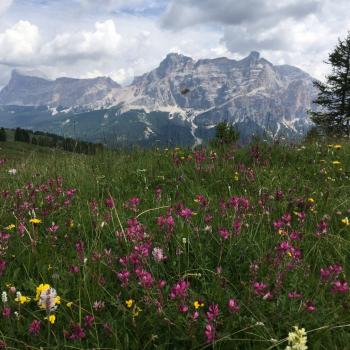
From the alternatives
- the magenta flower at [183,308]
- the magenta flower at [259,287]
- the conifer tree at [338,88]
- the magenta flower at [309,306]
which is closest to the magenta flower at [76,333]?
the magenta flower at [183,308]

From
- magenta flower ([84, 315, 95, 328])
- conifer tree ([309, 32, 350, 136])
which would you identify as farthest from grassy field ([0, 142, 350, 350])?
conifer tree ([309, 32, 350, 136])

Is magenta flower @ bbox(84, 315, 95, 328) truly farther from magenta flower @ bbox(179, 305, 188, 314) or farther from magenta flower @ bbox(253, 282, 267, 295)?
magenta flower @ bbox(253, 282, 267, 295)

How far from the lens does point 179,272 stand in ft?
9.86

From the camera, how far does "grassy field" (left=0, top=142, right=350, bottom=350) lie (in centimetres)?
254

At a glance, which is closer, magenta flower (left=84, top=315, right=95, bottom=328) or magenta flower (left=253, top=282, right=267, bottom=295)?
magenta flower (left=84, top=315, right=95, bottom=328)

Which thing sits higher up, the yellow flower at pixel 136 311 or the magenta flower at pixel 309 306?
the magenta flower at pixel 309 306

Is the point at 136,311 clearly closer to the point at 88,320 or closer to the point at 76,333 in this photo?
the point at 88,320

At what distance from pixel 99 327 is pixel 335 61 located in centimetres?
5119

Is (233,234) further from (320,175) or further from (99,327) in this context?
(320,175)

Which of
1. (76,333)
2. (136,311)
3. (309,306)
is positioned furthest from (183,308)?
(309,306)

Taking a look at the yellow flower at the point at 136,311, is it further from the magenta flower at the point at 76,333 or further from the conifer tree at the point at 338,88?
the conifer tree at the point at 338,88

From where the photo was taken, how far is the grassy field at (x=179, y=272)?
2.54 metres

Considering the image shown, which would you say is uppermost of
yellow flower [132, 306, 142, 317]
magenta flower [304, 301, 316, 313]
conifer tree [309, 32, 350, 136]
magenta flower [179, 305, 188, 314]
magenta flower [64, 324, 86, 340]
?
conifer tree [309, 32, 350, 136]

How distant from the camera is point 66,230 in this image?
4.41 metres
